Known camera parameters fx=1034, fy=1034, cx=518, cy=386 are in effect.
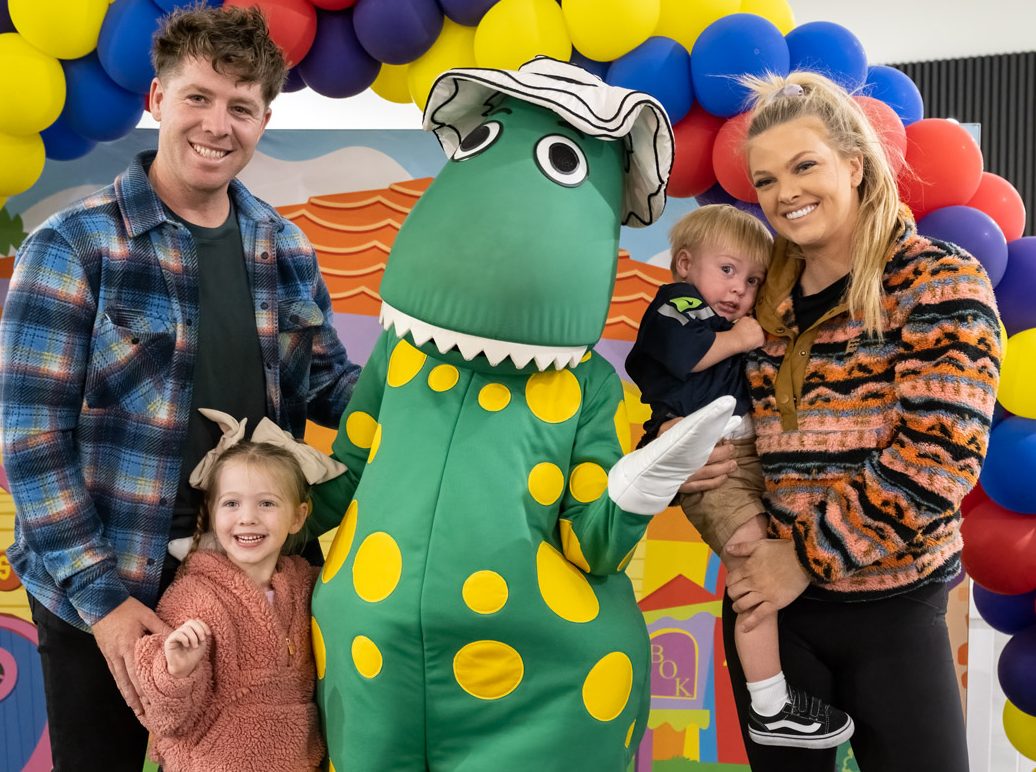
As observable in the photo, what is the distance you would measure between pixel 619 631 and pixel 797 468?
45 cm

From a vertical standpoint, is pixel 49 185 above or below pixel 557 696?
above

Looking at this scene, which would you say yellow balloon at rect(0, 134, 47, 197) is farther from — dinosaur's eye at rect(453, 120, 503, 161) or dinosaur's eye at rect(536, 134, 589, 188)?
dinosaur's eye at rect(536, 134, 589, 188)

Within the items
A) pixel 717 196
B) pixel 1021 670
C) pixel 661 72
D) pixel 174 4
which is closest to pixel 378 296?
pixel 174 4

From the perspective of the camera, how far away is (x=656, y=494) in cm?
174

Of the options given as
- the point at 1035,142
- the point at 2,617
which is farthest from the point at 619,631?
the point at 1035,142

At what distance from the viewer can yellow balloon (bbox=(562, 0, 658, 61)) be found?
89.7 inches

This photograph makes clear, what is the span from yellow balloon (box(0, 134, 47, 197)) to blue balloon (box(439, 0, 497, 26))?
3.84ft

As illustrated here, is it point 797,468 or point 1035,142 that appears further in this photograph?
point 1035,142

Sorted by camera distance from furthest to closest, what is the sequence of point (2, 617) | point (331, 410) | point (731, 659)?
point (2, 617)
point (331, 410)
point (731, 659)

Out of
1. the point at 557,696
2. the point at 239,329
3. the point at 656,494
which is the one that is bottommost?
the point at 557,696

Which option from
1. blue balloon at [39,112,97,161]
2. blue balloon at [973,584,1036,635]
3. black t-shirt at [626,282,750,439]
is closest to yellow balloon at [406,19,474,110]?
black t-shirt at [626,282,750,439]

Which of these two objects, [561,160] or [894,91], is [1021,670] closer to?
[894,91]

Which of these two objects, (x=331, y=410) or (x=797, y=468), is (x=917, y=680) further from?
(x=331, y=410)

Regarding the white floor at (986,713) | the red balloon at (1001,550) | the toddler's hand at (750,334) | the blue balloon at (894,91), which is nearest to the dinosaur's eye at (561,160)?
the toddler's hand at (750,334)
